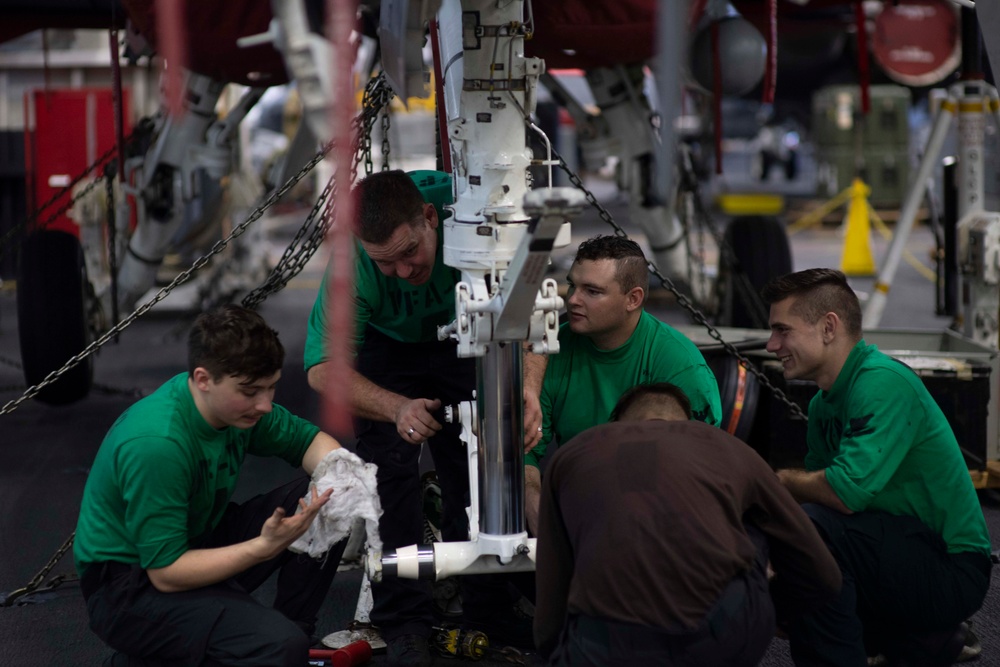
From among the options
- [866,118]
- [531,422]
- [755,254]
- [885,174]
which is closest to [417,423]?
[531,422]

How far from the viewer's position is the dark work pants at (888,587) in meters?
2.92

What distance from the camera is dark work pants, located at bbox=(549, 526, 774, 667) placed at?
2.40 m

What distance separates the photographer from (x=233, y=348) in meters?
2.73

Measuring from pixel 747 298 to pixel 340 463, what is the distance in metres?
4.31

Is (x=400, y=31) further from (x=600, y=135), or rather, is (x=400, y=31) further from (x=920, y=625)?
(x=600, y=135)

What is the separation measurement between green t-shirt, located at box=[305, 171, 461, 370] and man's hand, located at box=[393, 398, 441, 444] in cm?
43

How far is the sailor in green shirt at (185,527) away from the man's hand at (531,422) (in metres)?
0.58

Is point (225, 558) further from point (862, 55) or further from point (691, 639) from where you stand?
point (862, 55)

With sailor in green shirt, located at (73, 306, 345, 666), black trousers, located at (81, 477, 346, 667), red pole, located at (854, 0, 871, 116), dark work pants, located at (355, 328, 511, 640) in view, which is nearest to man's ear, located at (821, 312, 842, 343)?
dark work pants, located at (355, 328, 511, 640)

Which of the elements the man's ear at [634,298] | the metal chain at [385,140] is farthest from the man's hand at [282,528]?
the metal chain at [385,140]

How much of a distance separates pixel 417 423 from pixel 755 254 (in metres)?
4.45

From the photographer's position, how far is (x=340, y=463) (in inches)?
121

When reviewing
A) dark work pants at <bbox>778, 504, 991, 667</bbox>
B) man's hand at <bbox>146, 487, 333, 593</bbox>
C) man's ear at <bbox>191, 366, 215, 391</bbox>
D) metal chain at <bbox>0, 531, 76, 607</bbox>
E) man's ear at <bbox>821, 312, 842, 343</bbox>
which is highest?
man's ear at <bbox>821, 312, 842, 343</bbox>

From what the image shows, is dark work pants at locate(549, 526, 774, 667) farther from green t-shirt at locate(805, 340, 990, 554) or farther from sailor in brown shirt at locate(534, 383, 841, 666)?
green t-shirt at locate(805, 340, 990, 554)
